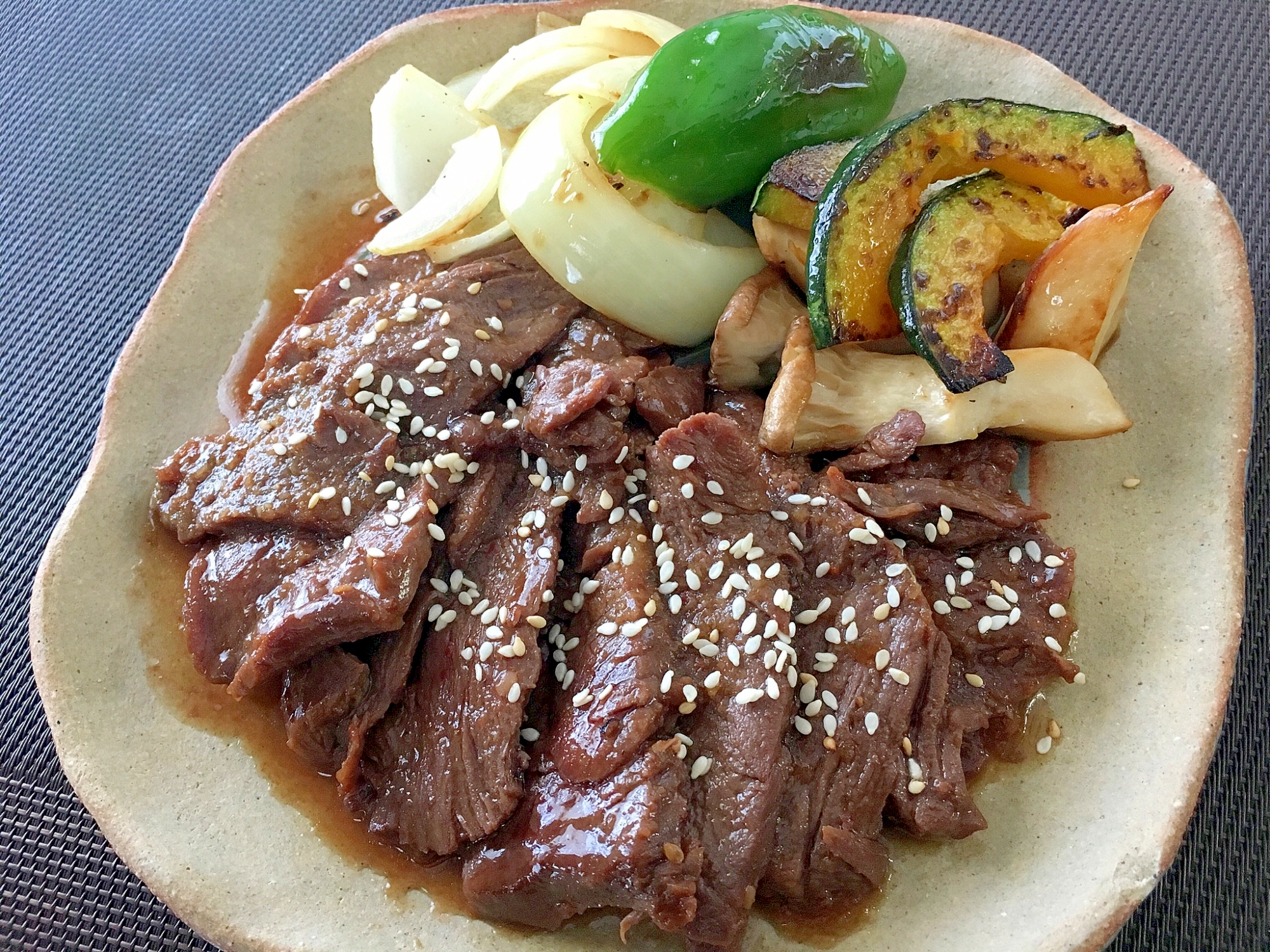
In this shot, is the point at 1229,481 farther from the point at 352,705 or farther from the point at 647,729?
the point at 352,705

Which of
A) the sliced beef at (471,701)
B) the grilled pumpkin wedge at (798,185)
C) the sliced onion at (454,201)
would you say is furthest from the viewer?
the sliced onion at (454,201)

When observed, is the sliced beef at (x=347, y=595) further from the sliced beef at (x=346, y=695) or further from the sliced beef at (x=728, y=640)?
the sliced beef at (x=728, y=640)

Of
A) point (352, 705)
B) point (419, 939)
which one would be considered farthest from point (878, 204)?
point (419, 939)

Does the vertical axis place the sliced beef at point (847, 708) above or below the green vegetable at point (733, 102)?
below

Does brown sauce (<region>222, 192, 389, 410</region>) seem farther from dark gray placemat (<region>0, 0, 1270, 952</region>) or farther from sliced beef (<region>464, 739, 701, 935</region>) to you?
sliced beef (<region>464, 739, 701, 935</region>)

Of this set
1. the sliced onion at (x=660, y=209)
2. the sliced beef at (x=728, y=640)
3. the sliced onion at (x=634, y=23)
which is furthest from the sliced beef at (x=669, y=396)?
the sliced onion at (x=634, y=23)

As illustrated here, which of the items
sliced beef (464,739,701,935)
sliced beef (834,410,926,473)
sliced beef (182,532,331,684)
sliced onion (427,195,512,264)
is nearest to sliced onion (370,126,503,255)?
sliced onion (427,195,512,264)
